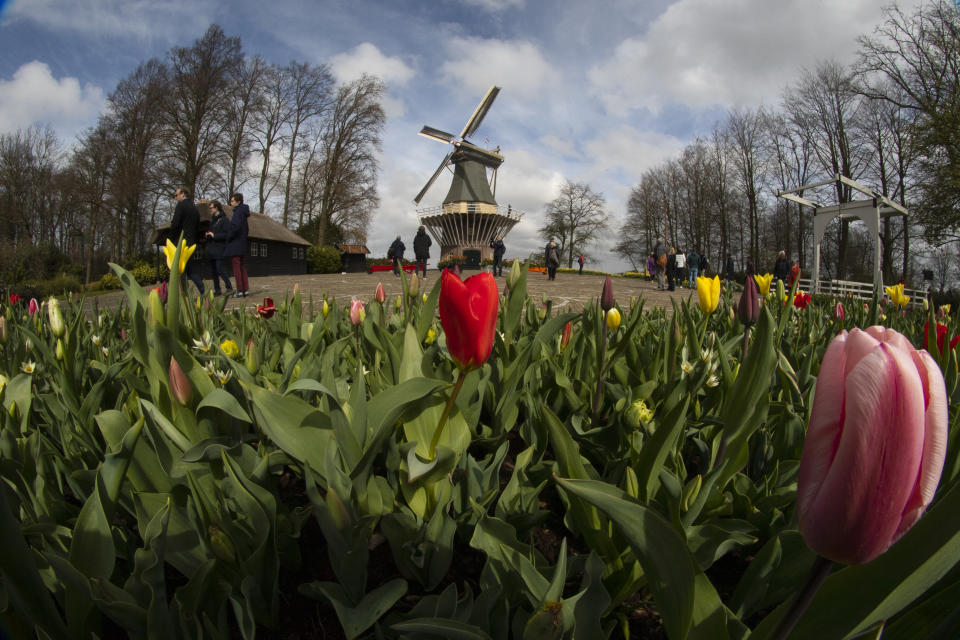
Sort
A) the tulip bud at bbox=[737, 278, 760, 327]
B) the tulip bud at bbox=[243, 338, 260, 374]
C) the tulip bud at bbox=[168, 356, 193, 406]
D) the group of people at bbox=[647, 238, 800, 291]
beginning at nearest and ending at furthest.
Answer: the tulip bud at bbox=[168, 356, 193, 406]
the tulip bud at bbox=[243, 338, 260, 374]
the tulip bud at bbox=[737, 278, 760, 327]
the group of people at bbox=[647, 238, 800, 291]

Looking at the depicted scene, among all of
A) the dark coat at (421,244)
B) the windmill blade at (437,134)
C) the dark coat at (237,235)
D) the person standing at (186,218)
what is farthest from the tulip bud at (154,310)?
the windmill blade at (437,134)

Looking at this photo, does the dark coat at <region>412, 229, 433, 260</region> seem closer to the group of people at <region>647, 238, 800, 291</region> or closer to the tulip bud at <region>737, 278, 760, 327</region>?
the group of people at <region>647, 238, 800, 291</region>

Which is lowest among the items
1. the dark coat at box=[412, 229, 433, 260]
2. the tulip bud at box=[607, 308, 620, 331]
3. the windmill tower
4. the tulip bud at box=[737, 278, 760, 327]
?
the tulip bud at box=[607, 308, 620, 331]

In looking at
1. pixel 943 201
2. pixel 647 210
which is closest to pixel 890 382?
pixel 943 201

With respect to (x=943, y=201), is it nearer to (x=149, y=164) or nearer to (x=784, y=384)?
(x=784, y=384)

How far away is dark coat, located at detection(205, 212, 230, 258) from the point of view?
8.49 meters

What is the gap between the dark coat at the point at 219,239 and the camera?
8491mm

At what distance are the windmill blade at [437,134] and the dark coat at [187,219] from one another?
111ft

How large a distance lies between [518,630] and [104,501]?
2.52 feet

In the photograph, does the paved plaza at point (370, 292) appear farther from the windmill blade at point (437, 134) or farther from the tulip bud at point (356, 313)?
the windmill blade at point (437, 134)

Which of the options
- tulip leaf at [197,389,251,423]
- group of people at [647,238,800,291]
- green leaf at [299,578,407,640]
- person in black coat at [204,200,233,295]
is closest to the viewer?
green leaf at [299,578,407,640]

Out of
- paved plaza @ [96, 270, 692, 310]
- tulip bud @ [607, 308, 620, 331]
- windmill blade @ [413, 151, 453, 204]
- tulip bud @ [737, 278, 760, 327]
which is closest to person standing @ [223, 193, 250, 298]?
paved plaza @ [96, 270, 692, 310]

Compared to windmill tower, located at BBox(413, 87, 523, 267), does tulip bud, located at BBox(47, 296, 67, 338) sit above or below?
below

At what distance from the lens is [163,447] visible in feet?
3.36
